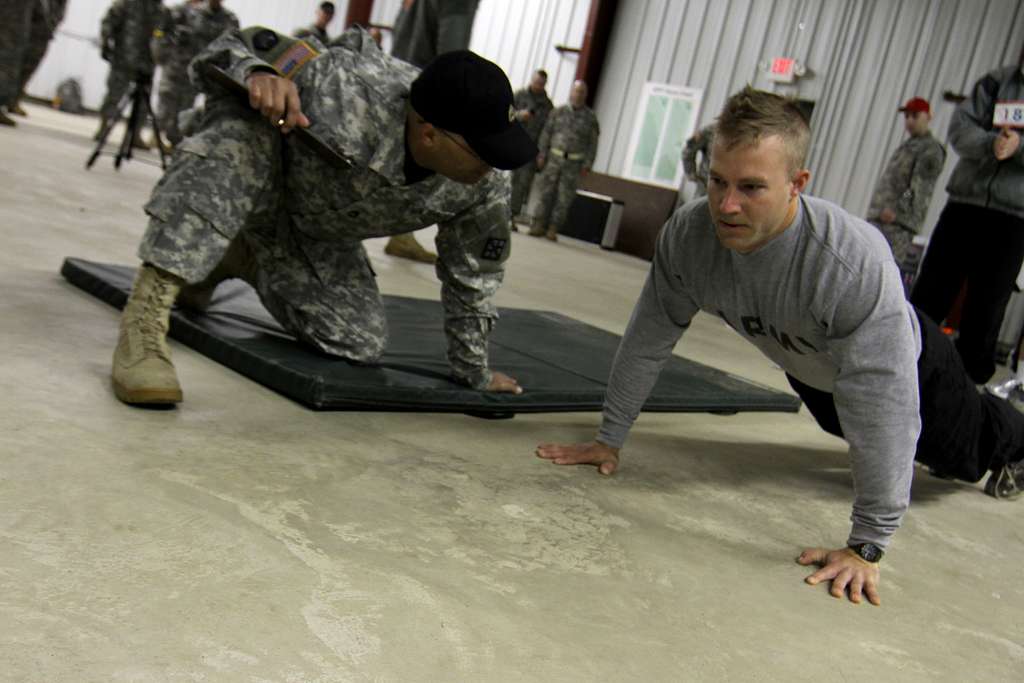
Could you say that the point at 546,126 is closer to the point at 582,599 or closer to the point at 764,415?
the point at 764,415

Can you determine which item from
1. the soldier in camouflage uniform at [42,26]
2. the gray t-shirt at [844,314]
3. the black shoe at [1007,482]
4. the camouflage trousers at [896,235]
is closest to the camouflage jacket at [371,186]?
the gray t-shirt at [844,314]

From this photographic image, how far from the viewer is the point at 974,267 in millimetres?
3926

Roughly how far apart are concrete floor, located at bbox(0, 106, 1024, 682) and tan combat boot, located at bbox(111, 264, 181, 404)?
1.9 inches

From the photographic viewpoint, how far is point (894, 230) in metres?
6.68

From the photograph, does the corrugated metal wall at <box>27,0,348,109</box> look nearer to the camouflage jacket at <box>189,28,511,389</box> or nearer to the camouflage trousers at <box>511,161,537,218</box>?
the camouflage trousers at <box>511,161,537,218</box>

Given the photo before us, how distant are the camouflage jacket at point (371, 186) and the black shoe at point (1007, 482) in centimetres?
142

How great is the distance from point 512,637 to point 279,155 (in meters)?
1.34

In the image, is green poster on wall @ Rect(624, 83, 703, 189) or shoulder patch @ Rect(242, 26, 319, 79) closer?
shoulder patch @ Rect(242, 26, 319, 79)

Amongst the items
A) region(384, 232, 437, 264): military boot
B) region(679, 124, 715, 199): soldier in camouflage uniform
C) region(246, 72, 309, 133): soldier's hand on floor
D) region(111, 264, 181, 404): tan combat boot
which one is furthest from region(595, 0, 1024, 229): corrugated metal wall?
region(111, 264, 181, 404): tan combat boot

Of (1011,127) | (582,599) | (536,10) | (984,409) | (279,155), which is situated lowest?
(582,599)

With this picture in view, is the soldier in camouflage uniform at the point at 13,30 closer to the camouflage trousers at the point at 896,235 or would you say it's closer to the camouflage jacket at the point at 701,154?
the camouflage jacket at the point at 701,154

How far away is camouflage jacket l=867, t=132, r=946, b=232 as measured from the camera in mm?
6551

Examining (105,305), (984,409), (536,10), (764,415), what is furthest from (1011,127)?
(536,10)

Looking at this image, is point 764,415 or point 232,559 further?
point 764,415
